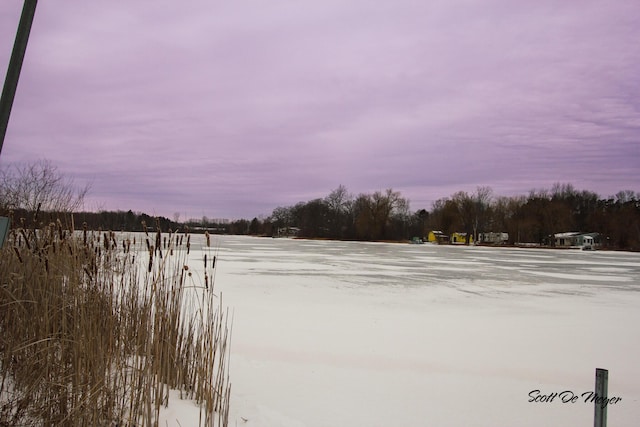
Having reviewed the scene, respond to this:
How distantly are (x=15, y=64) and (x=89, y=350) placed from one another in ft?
5.18

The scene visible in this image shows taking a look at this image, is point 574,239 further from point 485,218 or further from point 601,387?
point 601,387

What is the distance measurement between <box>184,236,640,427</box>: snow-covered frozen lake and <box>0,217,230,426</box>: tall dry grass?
0.64m

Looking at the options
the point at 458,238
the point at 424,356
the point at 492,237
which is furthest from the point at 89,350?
the point at 492,237

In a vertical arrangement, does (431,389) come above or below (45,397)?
below

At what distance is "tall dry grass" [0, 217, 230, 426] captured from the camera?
2.62 m

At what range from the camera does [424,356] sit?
17.0ft

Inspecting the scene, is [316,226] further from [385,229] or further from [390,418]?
[390,418]

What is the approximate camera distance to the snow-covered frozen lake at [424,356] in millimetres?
3672

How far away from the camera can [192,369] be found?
3570 mm

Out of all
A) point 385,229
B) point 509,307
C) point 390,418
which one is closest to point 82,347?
point 390,418

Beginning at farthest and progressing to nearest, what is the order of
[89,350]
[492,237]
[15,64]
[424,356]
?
[492,237], [424,356], [89,350], [15,64]

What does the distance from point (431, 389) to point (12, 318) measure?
11.3 ft
